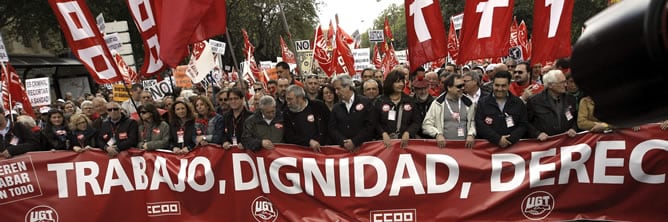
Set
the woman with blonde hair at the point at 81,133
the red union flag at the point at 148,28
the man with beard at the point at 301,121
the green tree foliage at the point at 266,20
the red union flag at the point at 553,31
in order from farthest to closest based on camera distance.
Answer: the green tree foliage at the point at 266,20 < the woman with blonde hair at the point at 81,133 < the red union flag at the point at 148,28 < the red union flag at the point at 553,31 < the man with beard at the point at 301,121

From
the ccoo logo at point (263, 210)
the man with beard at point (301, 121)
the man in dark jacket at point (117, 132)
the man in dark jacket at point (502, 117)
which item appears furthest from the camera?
the man in dark jacket at point (117, 132)

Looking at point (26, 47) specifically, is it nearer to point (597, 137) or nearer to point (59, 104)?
point (59, 104)

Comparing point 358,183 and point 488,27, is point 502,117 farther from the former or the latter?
point 358,183

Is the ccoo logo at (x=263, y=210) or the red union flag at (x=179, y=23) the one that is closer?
the ccoo logo at (x=263, y=210)

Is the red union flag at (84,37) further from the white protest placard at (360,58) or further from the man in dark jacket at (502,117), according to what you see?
the white protest placard at (360,58)

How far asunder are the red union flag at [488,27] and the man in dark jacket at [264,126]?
2208mm

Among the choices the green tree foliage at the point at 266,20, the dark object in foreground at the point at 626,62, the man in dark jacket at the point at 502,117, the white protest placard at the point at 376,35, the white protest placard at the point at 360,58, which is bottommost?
the man in dark jacket at the point at 502,117

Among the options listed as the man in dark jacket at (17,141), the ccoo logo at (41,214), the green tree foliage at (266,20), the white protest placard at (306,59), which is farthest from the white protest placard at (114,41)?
the green tree foliage at (266,20)

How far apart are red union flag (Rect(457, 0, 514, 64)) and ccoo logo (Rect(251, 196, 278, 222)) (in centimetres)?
267

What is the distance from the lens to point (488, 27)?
21.2 feet

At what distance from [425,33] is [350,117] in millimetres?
1438

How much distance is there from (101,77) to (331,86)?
2745 mm

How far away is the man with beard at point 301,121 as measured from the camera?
614 centimetres

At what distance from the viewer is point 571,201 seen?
17.9 feet
